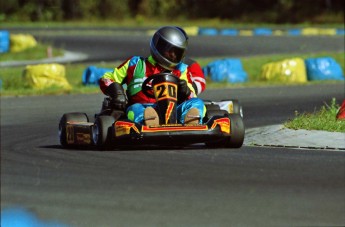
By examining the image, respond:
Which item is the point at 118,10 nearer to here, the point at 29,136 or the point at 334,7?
the point at 334,7

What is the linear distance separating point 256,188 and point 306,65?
15.0 metres

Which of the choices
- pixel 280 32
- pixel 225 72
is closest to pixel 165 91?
pixel 225 72

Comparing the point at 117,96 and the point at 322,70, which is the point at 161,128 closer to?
the point at 117,96

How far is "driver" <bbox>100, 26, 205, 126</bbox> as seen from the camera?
39.1 feet

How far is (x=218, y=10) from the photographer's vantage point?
5891 centimetres

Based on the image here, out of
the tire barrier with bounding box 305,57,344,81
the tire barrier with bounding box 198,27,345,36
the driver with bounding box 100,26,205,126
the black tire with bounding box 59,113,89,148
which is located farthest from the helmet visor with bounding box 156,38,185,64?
the tire barrier with bounding box 198,27,345,36

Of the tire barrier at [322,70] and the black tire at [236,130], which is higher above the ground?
the black tire at [236,130]

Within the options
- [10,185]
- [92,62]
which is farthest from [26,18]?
[10,185]

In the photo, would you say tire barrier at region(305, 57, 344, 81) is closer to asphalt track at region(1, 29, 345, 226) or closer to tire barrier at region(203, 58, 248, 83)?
tire barrier at region(203, 58, 248, 83)

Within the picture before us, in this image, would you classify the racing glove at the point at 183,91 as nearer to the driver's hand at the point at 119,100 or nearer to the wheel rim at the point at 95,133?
the driver's hand at the point at 119,100

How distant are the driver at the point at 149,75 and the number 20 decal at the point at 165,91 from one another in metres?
0.16

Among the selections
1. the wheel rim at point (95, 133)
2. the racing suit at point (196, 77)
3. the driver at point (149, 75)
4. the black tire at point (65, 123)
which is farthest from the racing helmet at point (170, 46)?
the black tire at point (65, 123)

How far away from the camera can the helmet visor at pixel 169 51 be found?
1223 centimetres

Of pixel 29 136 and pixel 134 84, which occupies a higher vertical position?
pixel 134 84
